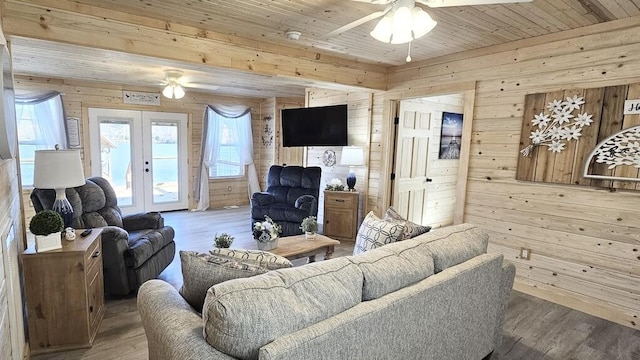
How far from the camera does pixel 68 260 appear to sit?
2.19 metres

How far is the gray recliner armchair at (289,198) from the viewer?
15.6 ft

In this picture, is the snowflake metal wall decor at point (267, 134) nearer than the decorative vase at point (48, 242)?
No

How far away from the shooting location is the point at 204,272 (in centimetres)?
143

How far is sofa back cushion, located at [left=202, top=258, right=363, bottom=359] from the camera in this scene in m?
1.11

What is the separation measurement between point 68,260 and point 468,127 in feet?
12.8

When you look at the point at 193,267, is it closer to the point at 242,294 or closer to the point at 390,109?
the point at 242,294

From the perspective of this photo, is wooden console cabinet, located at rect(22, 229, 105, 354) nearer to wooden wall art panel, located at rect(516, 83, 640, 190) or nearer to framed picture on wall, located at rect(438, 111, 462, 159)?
wooden wall art panel, located at rect(516, 83, 640, 190)

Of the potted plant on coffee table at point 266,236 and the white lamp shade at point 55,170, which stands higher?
the white lamp shade at point 55,170

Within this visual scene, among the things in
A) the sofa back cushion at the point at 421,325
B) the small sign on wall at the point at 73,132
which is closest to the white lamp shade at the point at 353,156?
the sofa back cushion at the point at 421,325

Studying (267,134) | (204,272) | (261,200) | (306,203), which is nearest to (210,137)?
(267,134)

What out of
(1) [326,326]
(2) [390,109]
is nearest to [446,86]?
(2) [390,109]

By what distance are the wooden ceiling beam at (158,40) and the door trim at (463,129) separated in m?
0.85

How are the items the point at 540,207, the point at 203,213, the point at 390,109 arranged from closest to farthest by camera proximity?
the point at 540,207 < the point at 390,109 < the point at 203,213

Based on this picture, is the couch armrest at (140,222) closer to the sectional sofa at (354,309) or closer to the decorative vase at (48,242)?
the decorative vase at (48,242)
